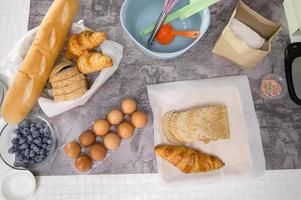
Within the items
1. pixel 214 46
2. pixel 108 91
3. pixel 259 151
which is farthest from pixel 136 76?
pixel 259 151

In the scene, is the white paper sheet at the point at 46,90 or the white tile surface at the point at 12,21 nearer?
the white paper sheet at the point at 46,90

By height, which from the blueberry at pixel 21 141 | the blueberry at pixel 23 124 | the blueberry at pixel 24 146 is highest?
the blueberry at pixel 23 124

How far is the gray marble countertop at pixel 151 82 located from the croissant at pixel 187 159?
1.9 inches

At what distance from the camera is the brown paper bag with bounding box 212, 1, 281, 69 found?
676 mm

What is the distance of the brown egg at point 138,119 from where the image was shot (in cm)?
70

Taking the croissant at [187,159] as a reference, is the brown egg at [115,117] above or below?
above

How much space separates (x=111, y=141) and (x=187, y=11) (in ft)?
1.04

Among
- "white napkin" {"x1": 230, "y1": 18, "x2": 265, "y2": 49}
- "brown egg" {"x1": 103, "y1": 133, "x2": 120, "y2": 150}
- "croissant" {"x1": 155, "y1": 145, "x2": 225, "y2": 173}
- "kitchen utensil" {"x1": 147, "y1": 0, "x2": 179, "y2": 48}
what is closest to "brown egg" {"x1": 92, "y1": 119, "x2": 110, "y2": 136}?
"brown egg" {"x1": 103, "y1": 133, "x2": 120, "y2": 150}

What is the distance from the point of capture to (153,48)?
29.7 inches

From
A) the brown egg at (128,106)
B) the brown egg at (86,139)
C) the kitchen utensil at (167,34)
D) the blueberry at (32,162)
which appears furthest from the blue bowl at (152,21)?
the blueberry at (32,162)

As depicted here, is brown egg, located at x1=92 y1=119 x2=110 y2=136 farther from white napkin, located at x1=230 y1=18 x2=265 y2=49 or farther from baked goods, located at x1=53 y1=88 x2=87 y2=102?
white napkin, located at x1=230 y1=18 x2=265 y2=49

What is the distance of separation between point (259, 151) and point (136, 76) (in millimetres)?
321

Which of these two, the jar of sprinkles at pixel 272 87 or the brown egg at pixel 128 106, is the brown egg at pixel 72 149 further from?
the jar of sprinkles at pixel 272 87

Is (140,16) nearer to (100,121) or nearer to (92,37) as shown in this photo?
(92,37)
